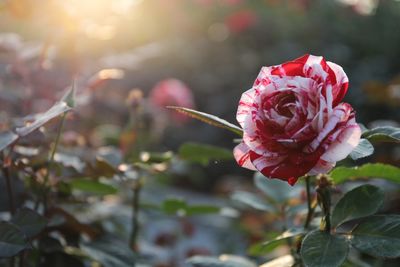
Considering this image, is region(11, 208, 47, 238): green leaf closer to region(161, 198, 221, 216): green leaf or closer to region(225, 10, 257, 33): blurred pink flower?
region(161, 198, 221, 216): green leaf

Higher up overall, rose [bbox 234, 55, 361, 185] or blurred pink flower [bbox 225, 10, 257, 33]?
blurred pink flower [bbox 225, 10, 257, 33]

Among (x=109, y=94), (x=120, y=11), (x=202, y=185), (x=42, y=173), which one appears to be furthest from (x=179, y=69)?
(x=42, y=173)

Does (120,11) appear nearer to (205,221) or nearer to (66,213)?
(66,213)

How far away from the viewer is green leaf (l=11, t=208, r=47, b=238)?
91 cm

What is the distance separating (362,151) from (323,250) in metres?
0.13

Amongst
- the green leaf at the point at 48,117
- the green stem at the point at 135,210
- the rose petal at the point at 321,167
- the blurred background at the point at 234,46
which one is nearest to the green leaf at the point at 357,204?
the rose petal at the point at 321,167

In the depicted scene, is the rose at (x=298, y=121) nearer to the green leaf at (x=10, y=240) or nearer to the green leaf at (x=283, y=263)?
the green leaf at (x=283, y=263)

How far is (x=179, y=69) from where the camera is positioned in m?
5.52

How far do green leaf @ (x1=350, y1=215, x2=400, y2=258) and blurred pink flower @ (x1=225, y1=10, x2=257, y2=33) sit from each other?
4229mm

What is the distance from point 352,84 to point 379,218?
425cm

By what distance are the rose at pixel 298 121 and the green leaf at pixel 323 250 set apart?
0.09 metres

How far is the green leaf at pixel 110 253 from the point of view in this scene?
104 centimetres

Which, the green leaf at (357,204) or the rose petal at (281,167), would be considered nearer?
the rose petal at (281,167)

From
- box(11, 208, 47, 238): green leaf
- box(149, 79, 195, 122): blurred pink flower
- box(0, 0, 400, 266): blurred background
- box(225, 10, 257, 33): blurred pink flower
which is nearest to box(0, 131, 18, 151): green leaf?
box(11, 208, 47, 238): green leaf
